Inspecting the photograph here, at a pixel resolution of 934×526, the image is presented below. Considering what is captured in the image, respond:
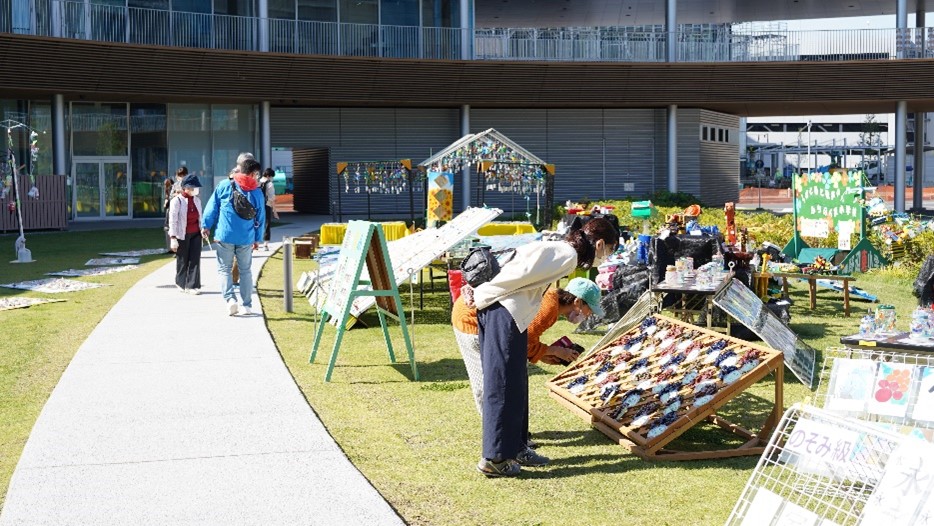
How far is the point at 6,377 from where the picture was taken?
9.90 meters

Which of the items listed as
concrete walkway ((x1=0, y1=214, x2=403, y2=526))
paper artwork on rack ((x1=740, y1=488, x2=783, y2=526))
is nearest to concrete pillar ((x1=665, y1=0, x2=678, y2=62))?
concrete walkway ((x1=0, y1=214, x2=403, y2=526))

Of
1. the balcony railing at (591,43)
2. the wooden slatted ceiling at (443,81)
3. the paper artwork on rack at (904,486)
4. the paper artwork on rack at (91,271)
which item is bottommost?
the paper artwork on rack at (91,271)

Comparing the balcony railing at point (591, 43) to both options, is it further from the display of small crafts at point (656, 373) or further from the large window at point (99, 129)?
the display of small crafts at point (656, 373)

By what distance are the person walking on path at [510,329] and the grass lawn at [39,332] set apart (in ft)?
8.74

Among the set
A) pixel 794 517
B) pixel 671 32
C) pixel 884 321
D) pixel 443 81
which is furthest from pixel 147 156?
pixel 794 517

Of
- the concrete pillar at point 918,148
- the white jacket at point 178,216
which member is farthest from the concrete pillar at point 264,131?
the concrete pillar at point 918,148

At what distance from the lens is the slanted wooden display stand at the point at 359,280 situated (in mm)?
9664

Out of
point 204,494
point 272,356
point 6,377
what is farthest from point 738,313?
point 6,377

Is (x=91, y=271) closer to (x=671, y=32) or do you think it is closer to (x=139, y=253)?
(x=139, y=253)

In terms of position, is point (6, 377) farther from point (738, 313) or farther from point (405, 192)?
point (405, 192)

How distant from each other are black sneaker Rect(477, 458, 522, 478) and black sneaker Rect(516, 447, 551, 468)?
19cm

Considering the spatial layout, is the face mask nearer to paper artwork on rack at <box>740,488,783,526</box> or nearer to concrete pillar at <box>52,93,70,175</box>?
paper artwork on rack at <box>740,488,783,526</box>

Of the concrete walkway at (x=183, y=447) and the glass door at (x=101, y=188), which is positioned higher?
the glass door at (x=101, y=188)

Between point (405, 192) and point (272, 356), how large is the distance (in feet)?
95.7
